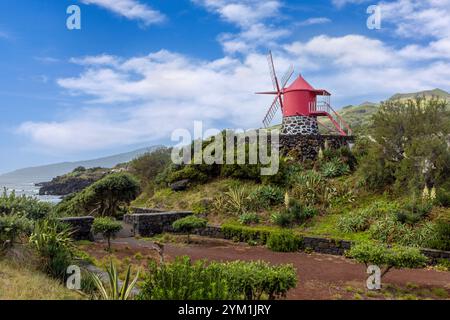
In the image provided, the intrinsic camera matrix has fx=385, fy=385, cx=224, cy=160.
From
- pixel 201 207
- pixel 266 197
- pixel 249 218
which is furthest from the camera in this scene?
pixel 201 207

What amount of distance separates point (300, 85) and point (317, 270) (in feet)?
62.9

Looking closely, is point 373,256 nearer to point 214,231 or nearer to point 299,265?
point 299,265

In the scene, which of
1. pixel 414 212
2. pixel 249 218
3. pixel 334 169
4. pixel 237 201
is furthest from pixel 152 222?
pixel 414 212

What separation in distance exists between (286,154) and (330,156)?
3034mm

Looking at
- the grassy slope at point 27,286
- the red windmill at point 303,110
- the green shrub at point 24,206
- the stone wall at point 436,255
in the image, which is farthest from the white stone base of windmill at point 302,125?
the grassy slope at point 27,286

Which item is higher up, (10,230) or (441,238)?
(10,230)

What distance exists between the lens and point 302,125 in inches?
1096

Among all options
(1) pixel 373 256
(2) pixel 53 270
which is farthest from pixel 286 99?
(2) pixel 53 270

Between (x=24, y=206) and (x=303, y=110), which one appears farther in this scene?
(x=303, y=110)

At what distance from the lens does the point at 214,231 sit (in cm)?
1838

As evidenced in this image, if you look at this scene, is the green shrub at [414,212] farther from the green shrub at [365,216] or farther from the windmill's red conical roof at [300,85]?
the windmill's red conical roof at [300,85]

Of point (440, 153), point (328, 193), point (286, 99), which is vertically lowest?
point (328, 193)

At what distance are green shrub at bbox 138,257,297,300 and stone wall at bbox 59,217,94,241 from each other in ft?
34.5

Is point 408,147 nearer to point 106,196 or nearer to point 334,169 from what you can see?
point 334,169
